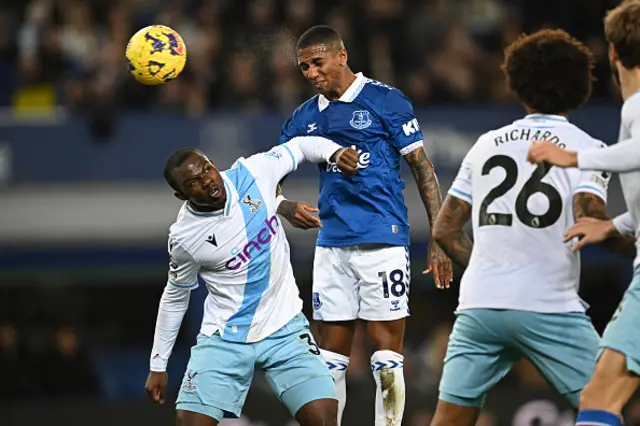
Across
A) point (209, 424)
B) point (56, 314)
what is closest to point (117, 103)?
point (56, 314)

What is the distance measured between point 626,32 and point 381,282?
2.65 m

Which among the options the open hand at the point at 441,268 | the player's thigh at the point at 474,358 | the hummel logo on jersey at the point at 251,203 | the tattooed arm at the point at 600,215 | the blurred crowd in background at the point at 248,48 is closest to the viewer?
the tattooed arm at the point at 600,215

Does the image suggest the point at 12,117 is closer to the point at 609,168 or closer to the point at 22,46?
the point at 22,46

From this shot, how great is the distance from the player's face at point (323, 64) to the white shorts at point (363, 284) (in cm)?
108

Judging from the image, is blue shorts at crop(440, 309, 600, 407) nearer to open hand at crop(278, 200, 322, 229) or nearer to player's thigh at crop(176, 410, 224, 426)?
open hand at crop(278, 200, 322, 229)

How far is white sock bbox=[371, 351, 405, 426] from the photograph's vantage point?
7.70 metres

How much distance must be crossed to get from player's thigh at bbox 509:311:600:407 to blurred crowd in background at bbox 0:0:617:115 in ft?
30.1

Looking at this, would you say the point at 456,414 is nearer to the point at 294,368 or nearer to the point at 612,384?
the point at 612,384

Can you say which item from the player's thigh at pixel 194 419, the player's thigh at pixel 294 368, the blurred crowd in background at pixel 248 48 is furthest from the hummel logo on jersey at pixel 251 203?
the blurred crowd in background at pixel 248 48

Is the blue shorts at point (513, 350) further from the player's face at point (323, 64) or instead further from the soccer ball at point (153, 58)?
the soccer ball at point (153, 58)

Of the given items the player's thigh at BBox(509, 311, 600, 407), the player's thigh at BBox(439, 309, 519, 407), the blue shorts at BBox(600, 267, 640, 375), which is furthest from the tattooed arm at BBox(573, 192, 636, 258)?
the player's thigh at BBox(439, 309, 519, 407)

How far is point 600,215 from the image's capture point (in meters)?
5.89

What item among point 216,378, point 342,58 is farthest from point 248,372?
point 342,58

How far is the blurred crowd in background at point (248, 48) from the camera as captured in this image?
15.5 metres
